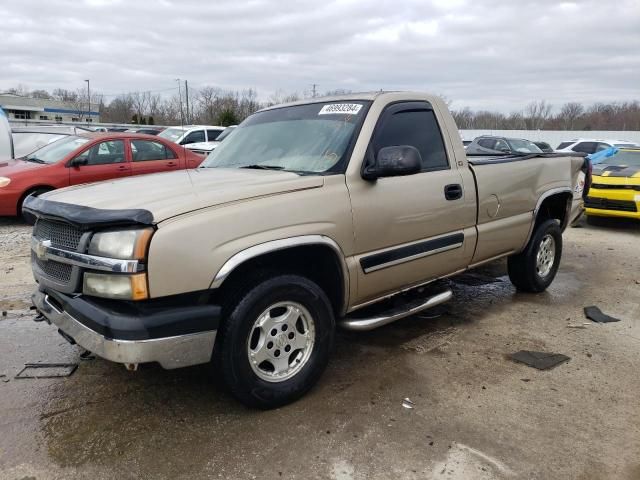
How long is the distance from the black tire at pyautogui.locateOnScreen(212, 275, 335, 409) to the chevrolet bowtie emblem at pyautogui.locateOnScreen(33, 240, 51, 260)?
1130mm

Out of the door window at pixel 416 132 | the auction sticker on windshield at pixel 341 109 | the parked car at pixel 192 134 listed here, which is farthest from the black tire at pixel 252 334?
the parked car at pixel 192 134

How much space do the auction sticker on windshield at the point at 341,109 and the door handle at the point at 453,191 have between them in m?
0.94

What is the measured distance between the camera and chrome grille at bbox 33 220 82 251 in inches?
111

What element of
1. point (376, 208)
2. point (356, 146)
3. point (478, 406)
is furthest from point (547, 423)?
point (356, 146)

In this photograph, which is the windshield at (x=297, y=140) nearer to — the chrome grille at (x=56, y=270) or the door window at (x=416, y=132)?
the door window at (x=416, y=132)

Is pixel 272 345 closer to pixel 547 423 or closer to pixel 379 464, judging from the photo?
pixel 379 464

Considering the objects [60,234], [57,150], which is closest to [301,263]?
[60,234]

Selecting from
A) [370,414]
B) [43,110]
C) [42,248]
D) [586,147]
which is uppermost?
[43,110]

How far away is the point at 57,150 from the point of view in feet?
30.8

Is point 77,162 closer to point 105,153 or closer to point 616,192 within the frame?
point 105,153

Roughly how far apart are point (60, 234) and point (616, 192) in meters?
9.52

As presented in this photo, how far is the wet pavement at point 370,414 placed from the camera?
8.81 ft

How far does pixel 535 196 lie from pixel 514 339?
5.06 feet

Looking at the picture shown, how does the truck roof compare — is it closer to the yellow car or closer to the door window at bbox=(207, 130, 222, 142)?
the yellow car
